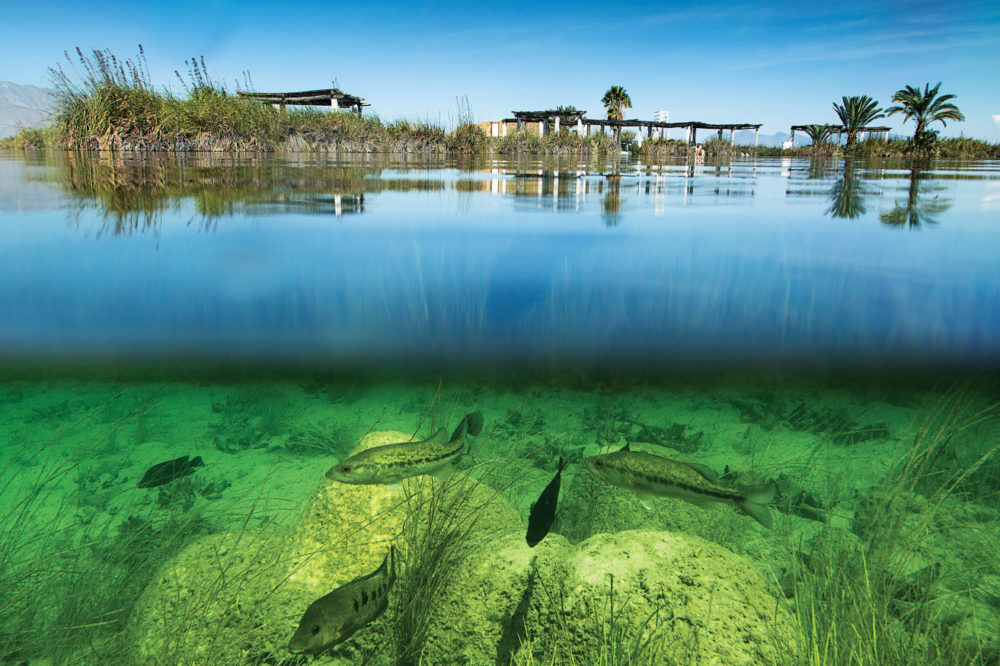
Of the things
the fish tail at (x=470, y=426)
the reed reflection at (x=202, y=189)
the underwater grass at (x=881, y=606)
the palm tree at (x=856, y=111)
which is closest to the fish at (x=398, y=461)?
the fish tail at (x=470, y=426)

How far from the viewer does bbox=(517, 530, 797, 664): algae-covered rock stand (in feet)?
6.61

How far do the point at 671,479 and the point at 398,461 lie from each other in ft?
3.18

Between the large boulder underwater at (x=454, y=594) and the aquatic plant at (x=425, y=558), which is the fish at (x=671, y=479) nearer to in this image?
the large boulder underwater at (x=454, y=594)

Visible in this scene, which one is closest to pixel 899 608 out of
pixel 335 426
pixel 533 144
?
pixel 335 426

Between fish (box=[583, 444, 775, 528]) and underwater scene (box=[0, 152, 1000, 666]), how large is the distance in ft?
0.04

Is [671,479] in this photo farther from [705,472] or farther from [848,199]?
[848,199]

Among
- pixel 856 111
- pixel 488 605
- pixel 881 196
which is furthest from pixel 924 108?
pixel 488 605

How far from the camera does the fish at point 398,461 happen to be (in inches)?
79.7

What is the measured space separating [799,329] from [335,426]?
4.85 metres

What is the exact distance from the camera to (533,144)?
97.0ft

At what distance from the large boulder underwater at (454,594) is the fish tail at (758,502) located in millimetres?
290

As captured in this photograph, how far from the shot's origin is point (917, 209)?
368 inches

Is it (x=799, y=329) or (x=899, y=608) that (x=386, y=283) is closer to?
(x=799, y=329)

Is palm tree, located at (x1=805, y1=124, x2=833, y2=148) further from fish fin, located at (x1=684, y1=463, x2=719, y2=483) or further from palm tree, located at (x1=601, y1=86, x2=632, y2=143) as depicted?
fish fin, located at (x1=684, y1=463, x2=719, y2=483)
